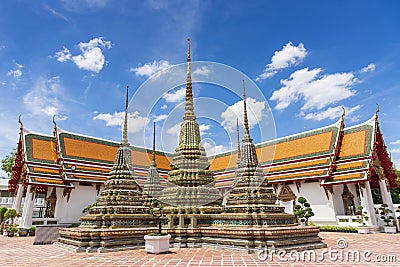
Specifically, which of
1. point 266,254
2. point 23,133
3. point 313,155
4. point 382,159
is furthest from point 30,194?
point 382,159

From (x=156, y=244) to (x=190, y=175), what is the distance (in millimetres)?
5317

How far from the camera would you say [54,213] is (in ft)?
81.0

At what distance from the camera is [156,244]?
1057cm

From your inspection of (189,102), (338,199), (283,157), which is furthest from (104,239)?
(283,157)

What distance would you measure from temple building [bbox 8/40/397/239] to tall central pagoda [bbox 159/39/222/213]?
51mm

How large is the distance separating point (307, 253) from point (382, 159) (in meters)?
17.6

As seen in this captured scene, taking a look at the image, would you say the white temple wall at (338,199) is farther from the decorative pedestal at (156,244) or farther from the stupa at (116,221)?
the decorative pedestal at (156,244)

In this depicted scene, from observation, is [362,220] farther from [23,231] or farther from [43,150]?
[43,150]

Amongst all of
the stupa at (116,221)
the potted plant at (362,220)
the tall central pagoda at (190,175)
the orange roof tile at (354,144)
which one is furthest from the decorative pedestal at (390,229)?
the stupa at (116,221)

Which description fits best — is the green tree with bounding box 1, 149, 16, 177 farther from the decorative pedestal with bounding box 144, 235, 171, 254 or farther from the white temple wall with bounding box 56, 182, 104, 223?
the decorative pedestal with bounding box 144, 235, 171, 254

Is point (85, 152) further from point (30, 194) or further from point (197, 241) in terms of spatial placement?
point (197, 241)

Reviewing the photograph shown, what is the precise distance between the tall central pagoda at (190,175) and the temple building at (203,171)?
0.05 metres

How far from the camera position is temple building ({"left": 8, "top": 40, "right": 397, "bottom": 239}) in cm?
1587

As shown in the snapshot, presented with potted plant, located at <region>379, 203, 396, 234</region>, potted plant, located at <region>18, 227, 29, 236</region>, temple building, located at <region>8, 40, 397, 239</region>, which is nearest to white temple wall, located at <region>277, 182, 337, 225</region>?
temple building, located at <region>8, 40, 397, 239</region>
